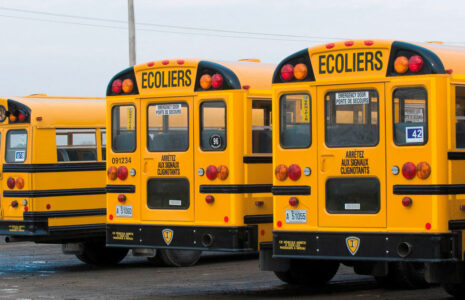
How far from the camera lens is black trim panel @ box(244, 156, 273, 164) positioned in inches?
455

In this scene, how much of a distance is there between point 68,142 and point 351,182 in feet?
19.7

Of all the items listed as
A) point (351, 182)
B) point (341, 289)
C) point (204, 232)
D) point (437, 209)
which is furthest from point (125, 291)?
point (437, 209)

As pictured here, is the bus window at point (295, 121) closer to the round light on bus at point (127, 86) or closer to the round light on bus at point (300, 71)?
the round light on bus at point (300, 71)

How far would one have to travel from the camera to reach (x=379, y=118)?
1016cm

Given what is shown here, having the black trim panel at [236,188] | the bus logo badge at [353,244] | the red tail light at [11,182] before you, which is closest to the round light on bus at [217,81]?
the black trim panel at [236,188]

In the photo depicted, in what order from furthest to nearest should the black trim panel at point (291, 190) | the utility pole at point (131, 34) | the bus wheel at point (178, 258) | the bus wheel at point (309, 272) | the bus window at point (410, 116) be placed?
the utility pole at point (131, 34)
the bus wheel at point (178, 258)
the bus wheel at point (309, 272)
the black trim panel at point (291, 190)
the bus window at point (410, 116)

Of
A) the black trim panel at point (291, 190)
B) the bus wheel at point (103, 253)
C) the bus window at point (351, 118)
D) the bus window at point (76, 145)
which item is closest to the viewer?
the bus window at point (351, 118)

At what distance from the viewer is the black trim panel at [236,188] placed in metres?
11.5

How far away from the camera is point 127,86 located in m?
12.5

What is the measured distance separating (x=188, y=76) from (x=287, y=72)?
5.02ft

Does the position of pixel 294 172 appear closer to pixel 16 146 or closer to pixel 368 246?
pixel 368 246

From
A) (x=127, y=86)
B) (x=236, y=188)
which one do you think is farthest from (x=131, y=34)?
(x=236, y=188)

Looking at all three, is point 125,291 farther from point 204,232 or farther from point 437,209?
point 437,209

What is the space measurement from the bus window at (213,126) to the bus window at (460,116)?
9.10ft
